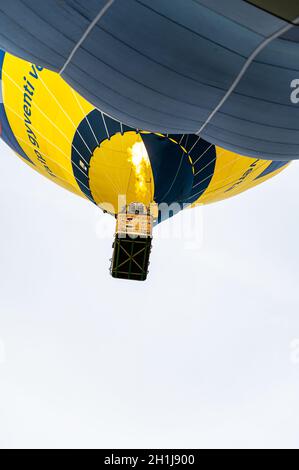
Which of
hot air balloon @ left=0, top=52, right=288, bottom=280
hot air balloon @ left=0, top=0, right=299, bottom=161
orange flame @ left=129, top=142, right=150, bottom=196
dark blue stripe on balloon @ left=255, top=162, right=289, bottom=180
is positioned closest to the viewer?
hot air balloon @ left=0, top=0, right=299, bottom=161

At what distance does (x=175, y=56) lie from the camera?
17.4 ft

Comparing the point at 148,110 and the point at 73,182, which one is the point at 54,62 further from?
the point at 73,182

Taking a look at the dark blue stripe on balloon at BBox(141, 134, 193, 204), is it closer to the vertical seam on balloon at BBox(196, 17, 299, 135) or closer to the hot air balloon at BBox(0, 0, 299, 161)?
the hot air balloon at BBox(0, 0, 299, 161)

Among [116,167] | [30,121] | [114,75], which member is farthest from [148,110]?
[30,121]

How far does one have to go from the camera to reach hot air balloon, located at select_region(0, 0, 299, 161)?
5.09 metres

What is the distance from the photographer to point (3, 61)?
34.5 ft

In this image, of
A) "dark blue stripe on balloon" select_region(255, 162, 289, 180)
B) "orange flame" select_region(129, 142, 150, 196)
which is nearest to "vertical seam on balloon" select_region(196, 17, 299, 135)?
"orange flame" select_region(129, 142, 150, 196)

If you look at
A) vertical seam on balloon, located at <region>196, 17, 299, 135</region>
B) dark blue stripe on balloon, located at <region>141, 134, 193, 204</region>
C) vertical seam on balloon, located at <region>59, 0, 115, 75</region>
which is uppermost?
dark blue stripe on balloon, located at <region>141, 134, 193, 204</region>

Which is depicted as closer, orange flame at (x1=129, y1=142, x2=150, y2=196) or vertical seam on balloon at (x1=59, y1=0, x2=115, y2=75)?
vertical seam on balloon at (x1=59, y1=0, x2=115, y2=75)

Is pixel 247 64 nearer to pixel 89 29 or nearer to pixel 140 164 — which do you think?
pixel 89 29

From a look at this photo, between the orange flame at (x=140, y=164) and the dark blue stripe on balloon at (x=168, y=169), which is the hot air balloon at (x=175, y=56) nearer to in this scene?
the dark blue stripe on balloon at (x=168, y=169)

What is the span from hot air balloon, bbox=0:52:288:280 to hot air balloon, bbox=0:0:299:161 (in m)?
4.10

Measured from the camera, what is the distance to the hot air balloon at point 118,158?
10.1 meters

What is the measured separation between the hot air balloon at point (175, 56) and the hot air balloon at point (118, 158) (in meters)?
4.10
